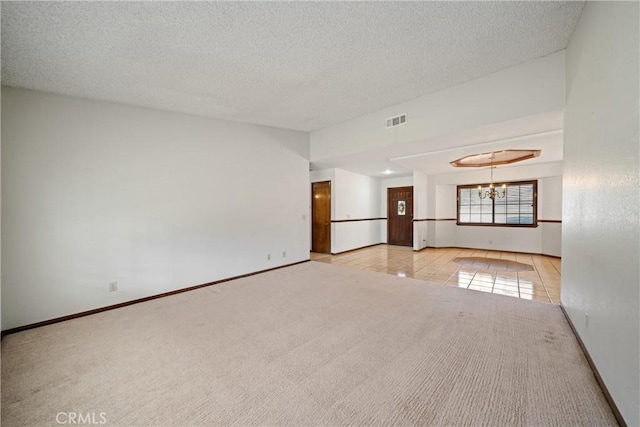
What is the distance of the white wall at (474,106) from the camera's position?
2953 mm

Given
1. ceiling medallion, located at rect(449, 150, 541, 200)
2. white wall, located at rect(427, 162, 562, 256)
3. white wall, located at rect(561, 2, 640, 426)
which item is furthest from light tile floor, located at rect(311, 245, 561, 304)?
ceiling medallion, located at rect(449, 150, 541, 200)

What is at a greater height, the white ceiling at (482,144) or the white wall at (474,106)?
the white wall at (474,106)

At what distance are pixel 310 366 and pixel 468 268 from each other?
4731 mm

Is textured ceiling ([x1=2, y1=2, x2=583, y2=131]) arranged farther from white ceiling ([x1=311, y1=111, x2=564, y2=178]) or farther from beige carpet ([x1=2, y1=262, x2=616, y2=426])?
beige carpet ([x1=2, y1=262, x2=616, y2=426])

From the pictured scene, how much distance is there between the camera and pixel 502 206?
7637 millimetres

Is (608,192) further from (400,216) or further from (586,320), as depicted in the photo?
(400,216)

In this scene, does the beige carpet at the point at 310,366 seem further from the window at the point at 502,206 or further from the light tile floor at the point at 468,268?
the window at the point at 502,206

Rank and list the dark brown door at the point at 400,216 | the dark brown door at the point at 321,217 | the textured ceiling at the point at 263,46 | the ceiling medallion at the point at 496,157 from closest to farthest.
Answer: the textured ceiling at the point at 263,46 < the ceiling medallion at the point at 496,157 < the dark brown door at the point at 321,217 < the dark brown door at the point at 400,216

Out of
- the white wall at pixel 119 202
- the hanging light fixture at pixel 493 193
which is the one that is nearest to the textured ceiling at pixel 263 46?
the white wall at pixel 119 202

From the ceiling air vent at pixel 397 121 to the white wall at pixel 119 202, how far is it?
242 centimetres

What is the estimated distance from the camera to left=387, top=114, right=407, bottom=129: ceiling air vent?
4.16 meters

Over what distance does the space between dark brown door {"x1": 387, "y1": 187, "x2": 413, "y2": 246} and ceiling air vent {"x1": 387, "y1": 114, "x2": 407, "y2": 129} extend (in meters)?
4.69

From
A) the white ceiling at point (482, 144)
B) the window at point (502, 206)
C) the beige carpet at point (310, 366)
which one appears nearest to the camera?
the beige carpet at point (310, 366)

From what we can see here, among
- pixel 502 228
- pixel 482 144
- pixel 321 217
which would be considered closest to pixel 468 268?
pixel 482 144
